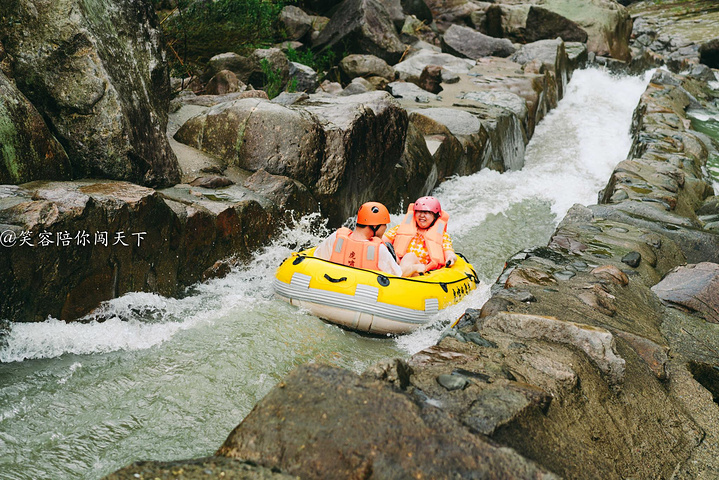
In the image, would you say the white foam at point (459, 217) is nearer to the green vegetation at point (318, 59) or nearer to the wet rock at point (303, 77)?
the wet rock at point (303, 77)

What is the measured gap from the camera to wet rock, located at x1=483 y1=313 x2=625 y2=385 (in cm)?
303

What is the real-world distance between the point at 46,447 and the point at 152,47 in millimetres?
3866

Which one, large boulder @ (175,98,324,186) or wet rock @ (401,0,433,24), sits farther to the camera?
wet rock @ (401,0,433,24)

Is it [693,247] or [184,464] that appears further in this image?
[693,247]

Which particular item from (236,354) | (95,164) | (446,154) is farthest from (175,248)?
(446,154)

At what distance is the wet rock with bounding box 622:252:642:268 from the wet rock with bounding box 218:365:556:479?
3.51 m

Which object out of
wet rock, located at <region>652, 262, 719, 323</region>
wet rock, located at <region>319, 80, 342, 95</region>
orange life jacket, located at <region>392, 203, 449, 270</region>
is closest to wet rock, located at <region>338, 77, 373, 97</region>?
wet rock, located at <region>319, 80, 342, 95</region>

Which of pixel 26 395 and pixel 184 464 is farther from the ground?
pixel 184 464

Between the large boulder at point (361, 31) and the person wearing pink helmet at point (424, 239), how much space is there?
8.10 metres

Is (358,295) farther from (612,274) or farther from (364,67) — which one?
(364,67)

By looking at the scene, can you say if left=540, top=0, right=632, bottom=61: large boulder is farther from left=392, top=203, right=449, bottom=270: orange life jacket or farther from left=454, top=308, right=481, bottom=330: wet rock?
left=454, top=308, right=481, bottom=330: wet rock

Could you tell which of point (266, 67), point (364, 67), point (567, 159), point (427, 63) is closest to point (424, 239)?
point (266, 67)

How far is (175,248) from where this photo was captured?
16.3 ft

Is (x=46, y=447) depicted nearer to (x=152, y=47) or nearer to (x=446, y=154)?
(x=152, y=47)
